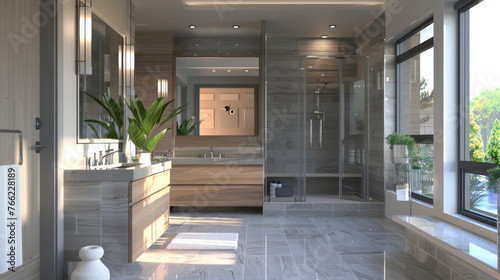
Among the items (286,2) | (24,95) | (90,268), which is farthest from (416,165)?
(24,95)

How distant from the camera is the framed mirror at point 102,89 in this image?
3.09 m

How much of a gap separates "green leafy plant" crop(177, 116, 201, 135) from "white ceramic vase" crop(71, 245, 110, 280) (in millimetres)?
3319

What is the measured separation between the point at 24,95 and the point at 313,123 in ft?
12.5

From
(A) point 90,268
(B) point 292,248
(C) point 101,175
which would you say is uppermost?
(C) point 101,175

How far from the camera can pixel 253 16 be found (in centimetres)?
519

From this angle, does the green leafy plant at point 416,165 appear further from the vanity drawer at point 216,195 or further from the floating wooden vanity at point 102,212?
the floating wooden vanity at point 102,212

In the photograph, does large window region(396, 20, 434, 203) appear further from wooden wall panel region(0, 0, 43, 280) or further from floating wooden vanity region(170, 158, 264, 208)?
wooden wall panel region(0, 0, 43, 280)

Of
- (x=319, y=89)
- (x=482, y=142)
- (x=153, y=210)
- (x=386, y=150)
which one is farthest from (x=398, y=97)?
(x=153, y=210)

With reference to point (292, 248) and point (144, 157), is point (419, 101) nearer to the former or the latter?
point (292, 248)

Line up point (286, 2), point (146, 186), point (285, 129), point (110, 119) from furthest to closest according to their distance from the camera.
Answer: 1. point (285, 129)
2. point (286, 2)
3. point (110, 119)
4. point (146, 186)

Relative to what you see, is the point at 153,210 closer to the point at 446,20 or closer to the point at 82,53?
the point at 82,53

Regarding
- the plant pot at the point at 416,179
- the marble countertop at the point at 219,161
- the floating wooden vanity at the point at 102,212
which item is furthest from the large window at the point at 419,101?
the floating wooden vanity at the point at 102,212

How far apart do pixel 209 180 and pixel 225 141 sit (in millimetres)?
706

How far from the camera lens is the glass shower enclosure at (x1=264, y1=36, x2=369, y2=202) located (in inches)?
213
